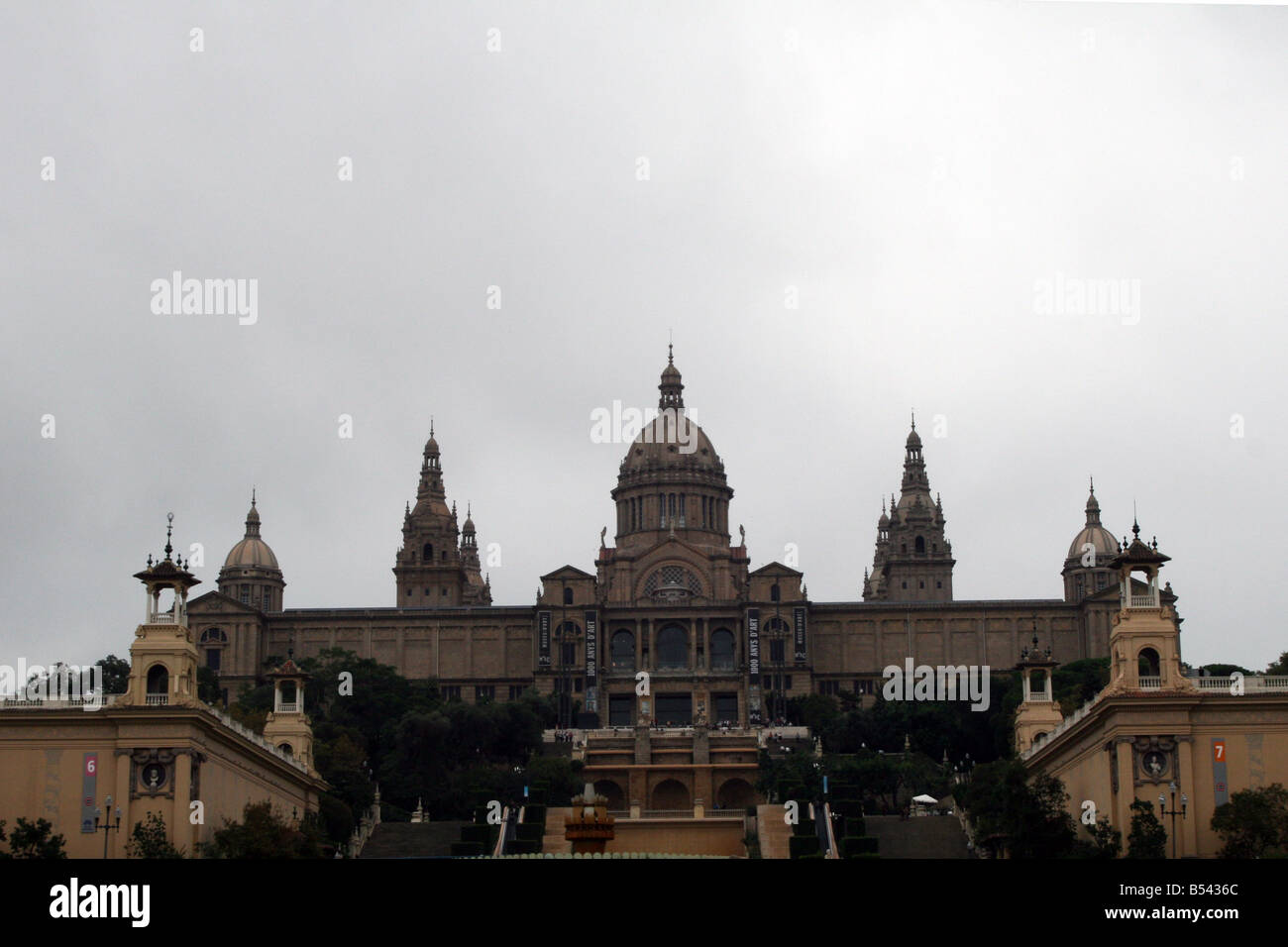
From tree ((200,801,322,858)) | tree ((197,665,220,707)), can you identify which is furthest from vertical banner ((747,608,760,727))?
tree ((200,801,322,858))

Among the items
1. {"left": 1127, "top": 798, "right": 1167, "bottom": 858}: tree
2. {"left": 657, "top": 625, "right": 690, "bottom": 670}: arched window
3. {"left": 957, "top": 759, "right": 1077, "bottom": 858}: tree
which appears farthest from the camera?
{"left": 657, "top": 625, "right": 690, "bottom": 670}: arched window

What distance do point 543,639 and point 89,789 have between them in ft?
306

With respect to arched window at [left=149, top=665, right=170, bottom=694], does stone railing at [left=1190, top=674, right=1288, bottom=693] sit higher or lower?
lower

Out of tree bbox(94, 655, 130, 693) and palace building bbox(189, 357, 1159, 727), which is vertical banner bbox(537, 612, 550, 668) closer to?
palace building bbox(189, 357, 1159, 727)

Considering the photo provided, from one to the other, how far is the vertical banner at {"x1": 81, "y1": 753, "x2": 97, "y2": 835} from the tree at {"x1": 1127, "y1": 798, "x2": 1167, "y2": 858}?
33.7m

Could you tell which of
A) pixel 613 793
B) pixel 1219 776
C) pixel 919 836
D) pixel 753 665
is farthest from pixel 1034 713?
pixel 753 665

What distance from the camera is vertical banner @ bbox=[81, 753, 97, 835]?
70438mm

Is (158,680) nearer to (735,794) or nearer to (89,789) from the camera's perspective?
(89,789)

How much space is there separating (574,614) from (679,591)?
996 centimetres
